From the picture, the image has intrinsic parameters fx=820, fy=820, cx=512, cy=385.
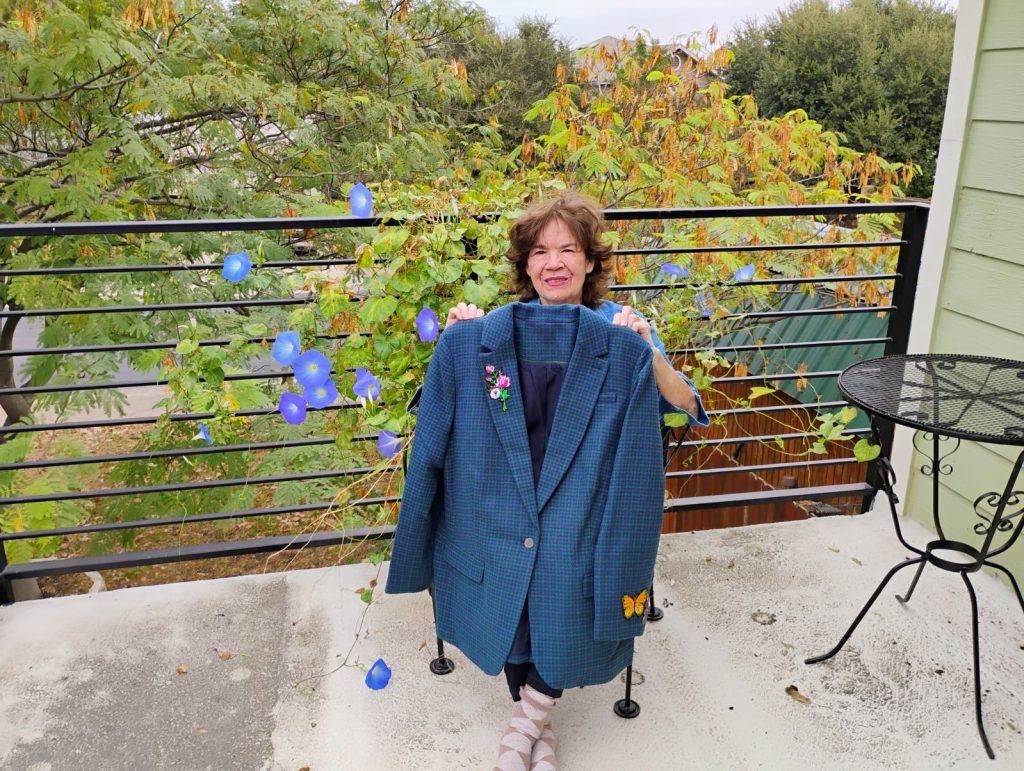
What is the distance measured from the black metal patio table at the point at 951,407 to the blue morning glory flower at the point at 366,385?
3.67ft

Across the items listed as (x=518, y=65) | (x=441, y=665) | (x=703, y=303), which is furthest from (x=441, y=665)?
(x=518, y=65)

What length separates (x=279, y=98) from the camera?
399 cm

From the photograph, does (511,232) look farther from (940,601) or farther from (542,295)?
(940,601)

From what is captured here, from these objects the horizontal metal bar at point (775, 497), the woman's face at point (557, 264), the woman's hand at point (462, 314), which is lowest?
the horizontal metal bar at point (775, 497)

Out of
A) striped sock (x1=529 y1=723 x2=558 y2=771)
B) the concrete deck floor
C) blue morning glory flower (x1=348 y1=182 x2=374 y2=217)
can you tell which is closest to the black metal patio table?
the concrete deck floor

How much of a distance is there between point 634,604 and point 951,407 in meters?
0.83

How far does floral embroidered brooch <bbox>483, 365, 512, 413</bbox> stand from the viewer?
1.56 metres

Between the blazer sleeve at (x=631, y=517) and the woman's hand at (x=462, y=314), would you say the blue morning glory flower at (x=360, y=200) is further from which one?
the blazer sleeve at (x=631, y=517)

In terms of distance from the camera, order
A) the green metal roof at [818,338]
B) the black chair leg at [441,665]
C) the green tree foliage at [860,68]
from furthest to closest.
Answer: the green tree foliage at [860,68] → the green metal roof at [818,338] → the black chair leg at [441,665]

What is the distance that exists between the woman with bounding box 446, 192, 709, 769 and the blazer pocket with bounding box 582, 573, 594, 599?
0.12 metres

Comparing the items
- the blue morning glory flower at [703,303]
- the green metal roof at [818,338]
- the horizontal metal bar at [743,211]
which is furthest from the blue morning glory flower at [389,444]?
the green metal roof at [818,338]

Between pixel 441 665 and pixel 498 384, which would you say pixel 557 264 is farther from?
pixel 441 665

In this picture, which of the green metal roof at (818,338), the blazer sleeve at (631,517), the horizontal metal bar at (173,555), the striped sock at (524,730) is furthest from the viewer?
the green metal roof at (818,338)

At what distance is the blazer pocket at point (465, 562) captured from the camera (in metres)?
1.59
